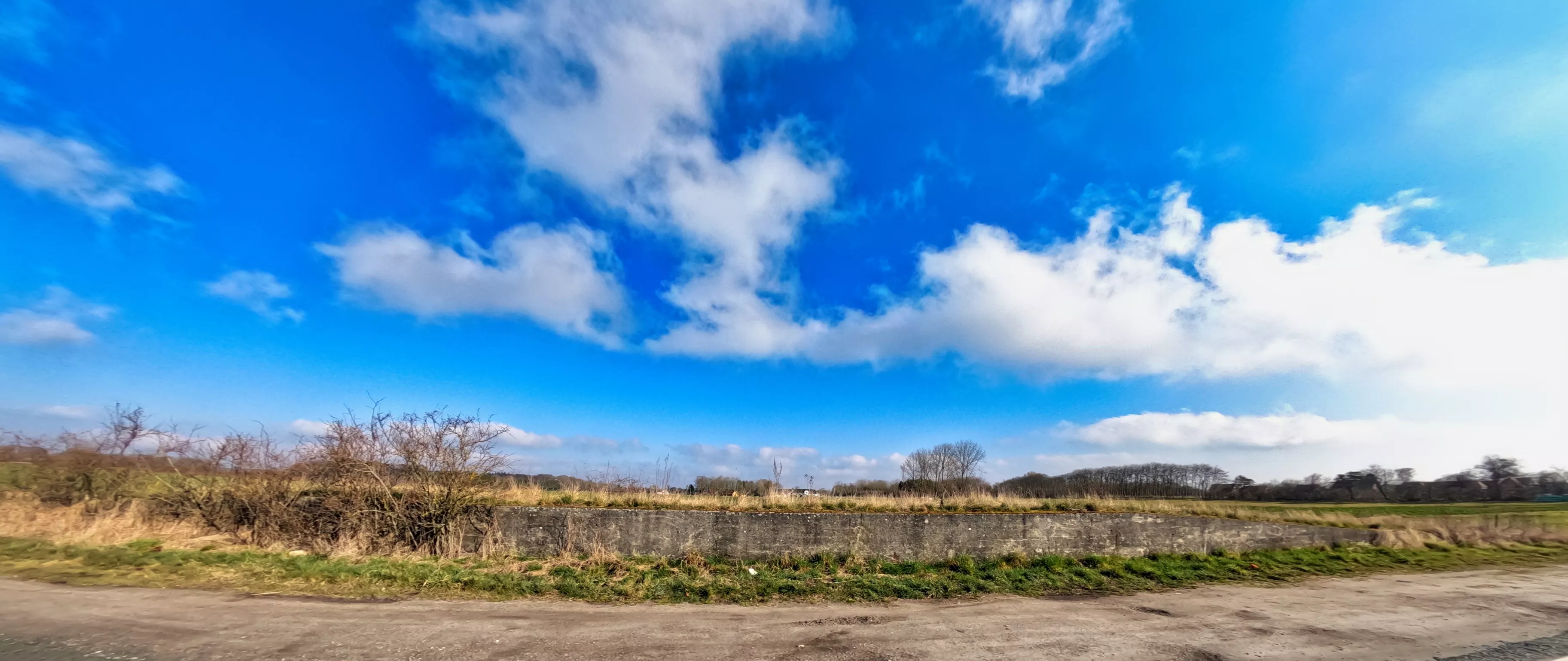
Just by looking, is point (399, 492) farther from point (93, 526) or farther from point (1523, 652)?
point (1523, 652)

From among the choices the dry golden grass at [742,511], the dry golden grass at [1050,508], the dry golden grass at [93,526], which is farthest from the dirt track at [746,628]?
the dry golden grass at [1050,508]

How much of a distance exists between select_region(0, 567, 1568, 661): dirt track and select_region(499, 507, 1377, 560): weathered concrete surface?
3.12 m

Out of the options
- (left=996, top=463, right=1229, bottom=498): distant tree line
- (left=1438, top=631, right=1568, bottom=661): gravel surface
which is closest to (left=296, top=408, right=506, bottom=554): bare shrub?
(left=1438, top=631, right=1568, bottom=661): gravel surface

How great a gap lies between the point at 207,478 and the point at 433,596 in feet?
31.9

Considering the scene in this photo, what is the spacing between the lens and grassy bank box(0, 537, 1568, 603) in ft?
29.7

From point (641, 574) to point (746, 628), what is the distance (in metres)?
3.88

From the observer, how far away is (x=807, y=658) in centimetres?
645

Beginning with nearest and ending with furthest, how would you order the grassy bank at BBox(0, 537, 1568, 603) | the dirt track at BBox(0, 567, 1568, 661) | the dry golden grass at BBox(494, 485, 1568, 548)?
the dirt track at BBox(0, 567, 1568, 661)
the grassy bank at BBox(0, 537, 1568, 603)
the dry golden grass at BBox(494, 485, 1568, 548)

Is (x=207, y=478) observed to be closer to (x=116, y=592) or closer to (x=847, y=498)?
(x=116, y=592)

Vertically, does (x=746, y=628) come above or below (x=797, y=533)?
below

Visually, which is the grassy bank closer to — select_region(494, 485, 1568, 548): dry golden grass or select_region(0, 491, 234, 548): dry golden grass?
select_region(0, 491, 234, 548): dry golden grass

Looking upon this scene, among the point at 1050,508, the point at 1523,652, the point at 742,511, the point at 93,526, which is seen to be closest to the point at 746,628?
the point at 742,511

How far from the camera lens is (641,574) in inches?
423

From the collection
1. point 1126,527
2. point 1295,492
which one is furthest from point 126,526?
point 1295,492
